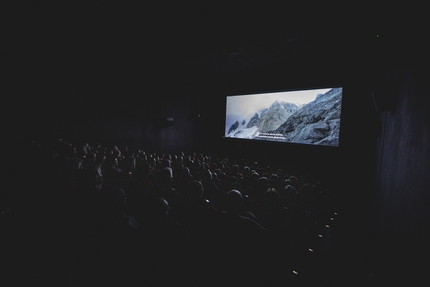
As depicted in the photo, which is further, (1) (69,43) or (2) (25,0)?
(1) (69,43)

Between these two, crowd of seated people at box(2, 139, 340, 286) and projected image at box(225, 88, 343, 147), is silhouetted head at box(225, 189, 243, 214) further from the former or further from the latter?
projected image at box(225, 88, 343, 147)

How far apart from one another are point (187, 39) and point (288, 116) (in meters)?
4.64

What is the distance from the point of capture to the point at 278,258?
1473 mm

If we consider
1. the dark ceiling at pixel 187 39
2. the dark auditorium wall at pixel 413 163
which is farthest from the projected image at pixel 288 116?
the dark auditorium wall at pixel 413 163

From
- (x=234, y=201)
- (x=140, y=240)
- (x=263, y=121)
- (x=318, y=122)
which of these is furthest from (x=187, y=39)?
(x=318, y=122)

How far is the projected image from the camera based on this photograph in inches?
266

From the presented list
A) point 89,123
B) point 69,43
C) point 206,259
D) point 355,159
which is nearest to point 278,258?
point 206,259

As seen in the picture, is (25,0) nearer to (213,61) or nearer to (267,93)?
(213,61)

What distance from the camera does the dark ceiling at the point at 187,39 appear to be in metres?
3.37

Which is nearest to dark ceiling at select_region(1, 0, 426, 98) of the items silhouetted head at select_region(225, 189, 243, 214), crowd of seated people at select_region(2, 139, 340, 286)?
silhouetted head at select_region(225, 189, 243, 214)

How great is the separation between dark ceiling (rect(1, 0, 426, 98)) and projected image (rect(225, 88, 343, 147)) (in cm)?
70

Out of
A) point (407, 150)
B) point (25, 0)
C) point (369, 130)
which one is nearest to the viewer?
point (407, 150)

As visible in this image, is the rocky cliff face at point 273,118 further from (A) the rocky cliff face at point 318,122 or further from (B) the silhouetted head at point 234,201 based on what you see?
(B) the silhouetted head at point 234,201

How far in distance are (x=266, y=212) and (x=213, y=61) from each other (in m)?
5.63
